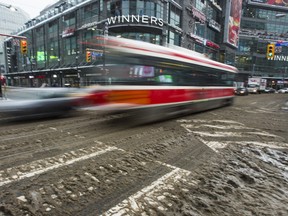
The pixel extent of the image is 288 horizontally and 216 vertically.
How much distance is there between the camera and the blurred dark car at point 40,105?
26.5 feet

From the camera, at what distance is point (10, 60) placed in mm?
63188

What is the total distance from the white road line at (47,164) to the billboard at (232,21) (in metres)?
53.5

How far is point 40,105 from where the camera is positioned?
834 centimetres

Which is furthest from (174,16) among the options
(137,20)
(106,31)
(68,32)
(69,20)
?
(69,20)

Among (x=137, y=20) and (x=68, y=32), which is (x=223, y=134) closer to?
(x=137, y=20)

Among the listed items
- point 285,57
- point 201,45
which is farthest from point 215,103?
point 285,57

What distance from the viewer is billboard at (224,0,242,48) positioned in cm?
4888

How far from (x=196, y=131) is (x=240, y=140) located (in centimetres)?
153

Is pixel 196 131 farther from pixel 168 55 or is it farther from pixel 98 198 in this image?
pixel 98 198

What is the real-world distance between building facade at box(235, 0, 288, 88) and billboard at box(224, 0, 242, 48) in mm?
12612

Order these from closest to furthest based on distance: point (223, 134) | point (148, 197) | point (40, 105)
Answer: point (148, 197), point (223, 134), point (40, 105)

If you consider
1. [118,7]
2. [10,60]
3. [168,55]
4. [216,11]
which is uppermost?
[216,11]

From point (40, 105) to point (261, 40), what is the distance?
77.3 metres

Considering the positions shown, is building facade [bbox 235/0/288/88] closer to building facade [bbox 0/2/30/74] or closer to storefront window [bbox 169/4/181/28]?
storefront window [bbox 169/4/181/28]
